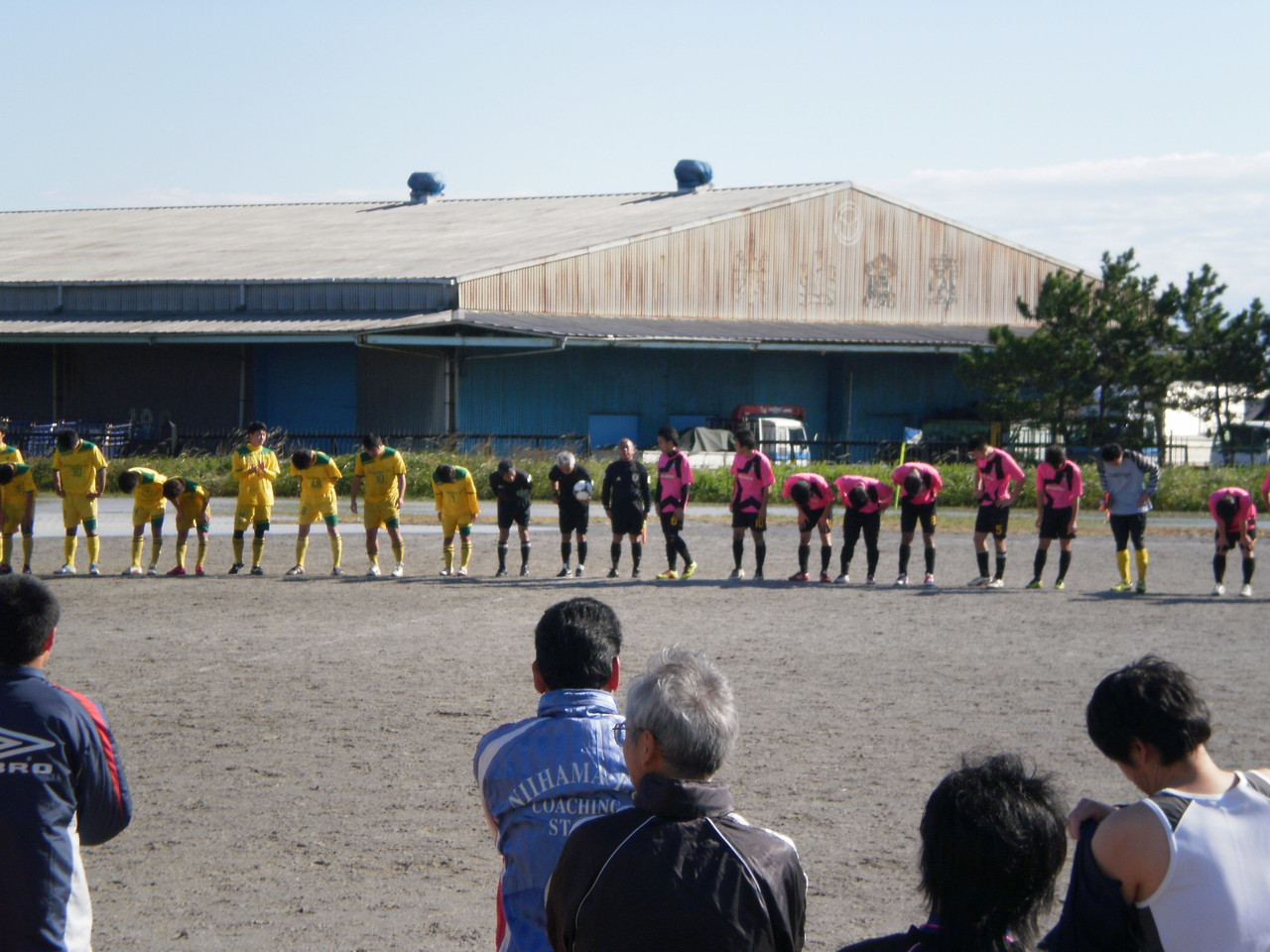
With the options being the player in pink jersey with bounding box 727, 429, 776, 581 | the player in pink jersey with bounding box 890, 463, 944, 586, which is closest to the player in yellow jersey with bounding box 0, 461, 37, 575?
the player in pink jersey with bounding box 727, 429, 776, 581

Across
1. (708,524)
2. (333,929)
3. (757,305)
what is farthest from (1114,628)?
(757,305)

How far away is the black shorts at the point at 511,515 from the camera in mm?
17844

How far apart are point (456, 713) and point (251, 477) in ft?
30.8

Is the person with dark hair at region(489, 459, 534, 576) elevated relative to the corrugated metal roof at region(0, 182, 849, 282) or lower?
lower

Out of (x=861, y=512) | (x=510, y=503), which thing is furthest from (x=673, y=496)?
(x=861, y=512)

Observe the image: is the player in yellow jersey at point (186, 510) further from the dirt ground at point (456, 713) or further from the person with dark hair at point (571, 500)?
the person with dark hair at point (571, 500)

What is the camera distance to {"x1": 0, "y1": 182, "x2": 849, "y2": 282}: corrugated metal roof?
38750 mm

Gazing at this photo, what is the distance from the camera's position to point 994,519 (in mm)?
16812

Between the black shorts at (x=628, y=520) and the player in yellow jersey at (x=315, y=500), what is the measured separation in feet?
11.4

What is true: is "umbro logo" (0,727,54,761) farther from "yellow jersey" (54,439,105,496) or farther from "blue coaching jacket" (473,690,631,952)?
"yellow jersey" (54,439,105,496)

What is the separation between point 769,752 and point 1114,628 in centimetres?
626

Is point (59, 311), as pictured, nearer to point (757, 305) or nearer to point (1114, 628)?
point (757, 305)

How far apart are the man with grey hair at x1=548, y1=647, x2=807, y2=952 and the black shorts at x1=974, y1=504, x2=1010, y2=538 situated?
14.3 meters

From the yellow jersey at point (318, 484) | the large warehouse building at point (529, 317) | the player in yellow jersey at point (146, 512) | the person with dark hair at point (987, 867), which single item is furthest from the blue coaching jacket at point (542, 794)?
the large warehouse building at point (529, 317)
